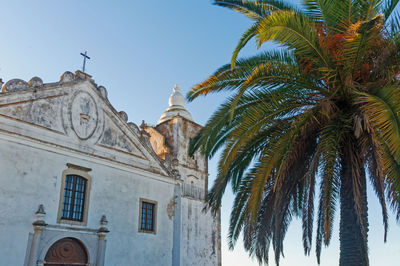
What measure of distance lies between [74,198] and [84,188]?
56cm

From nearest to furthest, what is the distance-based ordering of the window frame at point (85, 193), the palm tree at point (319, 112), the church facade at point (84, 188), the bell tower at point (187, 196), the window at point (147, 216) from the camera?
the palm tree at point (319, 112) → the church facade at point (84, 188) → the window frame at point (85, 193) → the window at point (147, 216) → the bell tower at point (187, 196)

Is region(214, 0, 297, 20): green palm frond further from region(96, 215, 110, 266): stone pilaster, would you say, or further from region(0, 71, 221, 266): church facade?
region(96, 215, 110, 266): stone pilaster

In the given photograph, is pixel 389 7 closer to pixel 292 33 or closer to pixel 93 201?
A: pixel 292 33

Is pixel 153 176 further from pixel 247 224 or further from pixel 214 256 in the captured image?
pixel 247 224

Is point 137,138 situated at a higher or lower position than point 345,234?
higher

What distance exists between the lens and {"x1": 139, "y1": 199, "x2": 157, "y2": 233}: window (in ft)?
51.0

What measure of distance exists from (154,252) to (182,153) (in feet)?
18.3

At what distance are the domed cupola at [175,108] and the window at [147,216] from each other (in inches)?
252

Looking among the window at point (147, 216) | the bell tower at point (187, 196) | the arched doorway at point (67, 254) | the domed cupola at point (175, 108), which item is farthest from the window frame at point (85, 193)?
the domed cupola at point (175, 108)

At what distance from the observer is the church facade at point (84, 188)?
11875mm

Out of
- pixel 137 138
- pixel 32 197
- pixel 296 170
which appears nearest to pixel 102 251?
pixel 32 197

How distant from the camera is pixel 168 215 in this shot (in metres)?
16.7

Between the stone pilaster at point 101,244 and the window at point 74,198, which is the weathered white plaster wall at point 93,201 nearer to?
the stone pilaster at point 101,244

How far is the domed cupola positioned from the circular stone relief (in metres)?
6.77
